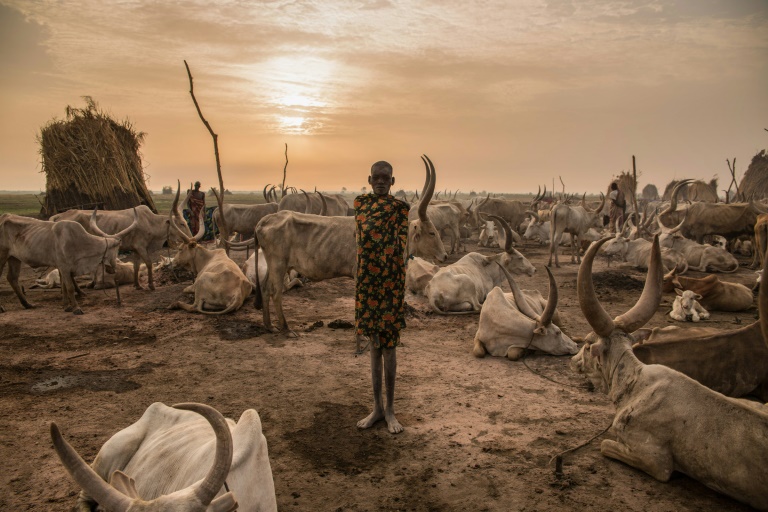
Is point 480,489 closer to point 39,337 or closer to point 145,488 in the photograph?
point 145,488

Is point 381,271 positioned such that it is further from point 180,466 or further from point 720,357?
point 720,357

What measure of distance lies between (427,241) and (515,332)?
15.4 feet

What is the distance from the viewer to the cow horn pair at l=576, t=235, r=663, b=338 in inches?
150

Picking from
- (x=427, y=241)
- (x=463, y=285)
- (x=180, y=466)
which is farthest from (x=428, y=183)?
(x=180, y=466)

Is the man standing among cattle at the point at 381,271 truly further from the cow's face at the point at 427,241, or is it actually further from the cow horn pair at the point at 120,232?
the cow horn pair at the point at 120,232

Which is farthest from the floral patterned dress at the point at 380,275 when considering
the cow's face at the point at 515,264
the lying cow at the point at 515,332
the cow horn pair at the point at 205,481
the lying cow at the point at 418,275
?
the cow's face at the point at 515,264

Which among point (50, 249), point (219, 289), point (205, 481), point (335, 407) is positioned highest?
point (50, 249)

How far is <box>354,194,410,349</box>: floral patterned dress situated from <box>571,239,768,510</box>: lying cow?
1481 millimetres

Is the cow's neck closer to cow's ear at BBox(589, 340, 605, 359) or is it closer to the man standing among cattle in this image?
cow's ear at BBox(589, 340, 605, 359)

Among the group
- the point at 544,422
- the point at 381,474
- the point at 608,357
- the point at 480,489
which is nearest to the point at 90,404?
the point at 381,474

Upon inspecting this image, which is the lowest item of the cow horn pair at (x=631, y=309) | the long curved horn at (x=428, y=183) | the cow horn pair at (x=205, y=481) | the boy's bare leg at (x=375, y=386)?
the boy's bare leg at (x=375, y=386)

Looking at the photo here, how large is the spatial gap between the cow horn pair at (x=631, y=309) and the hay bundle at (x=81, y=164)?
49.3 feet

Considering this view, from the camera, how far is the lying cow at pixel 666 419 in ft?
10.2

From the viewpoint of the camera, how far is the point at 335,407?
4828 mm
